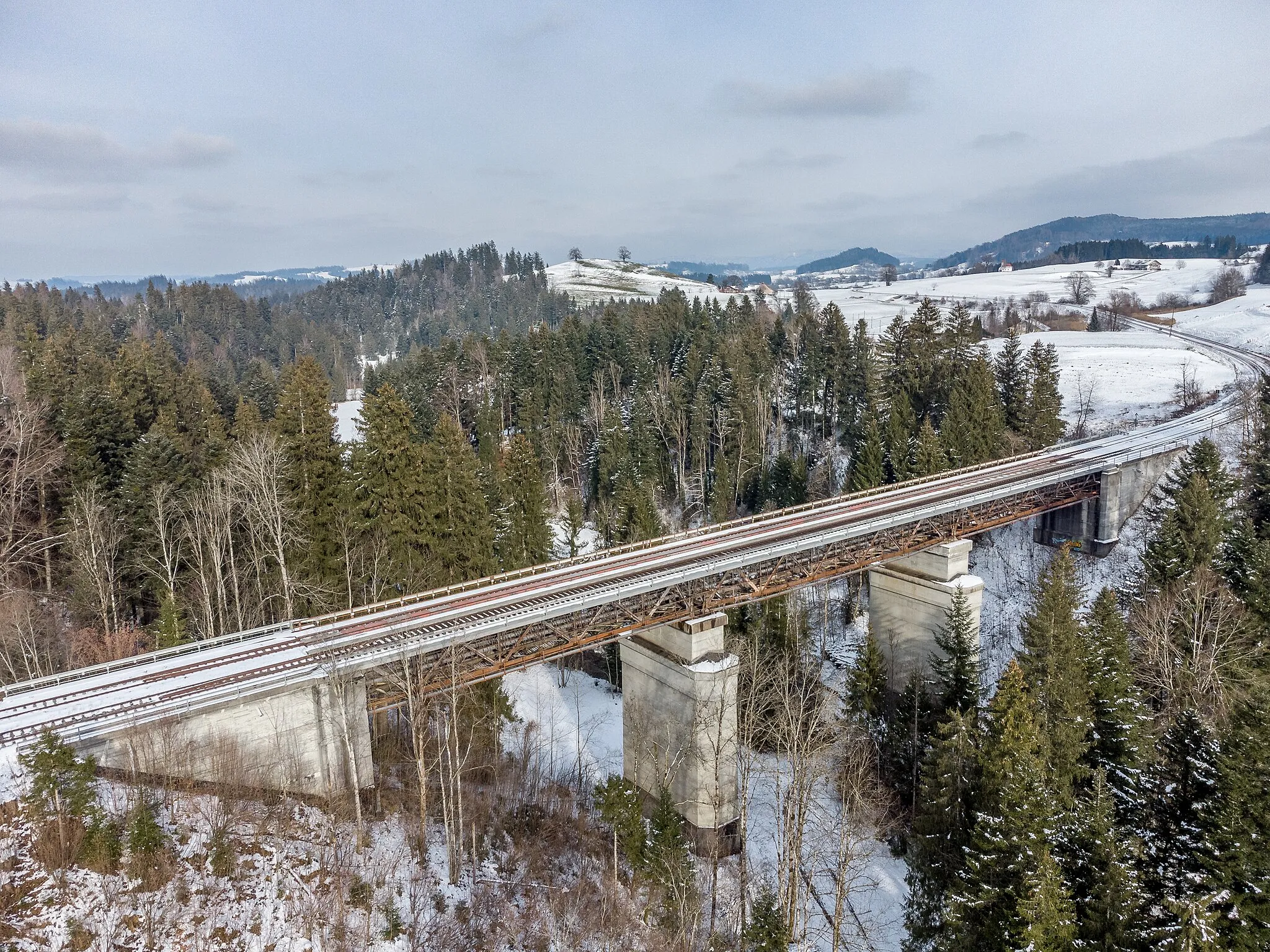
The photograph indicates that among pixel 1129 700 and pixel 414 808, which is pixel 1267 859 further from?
pixel 414 808

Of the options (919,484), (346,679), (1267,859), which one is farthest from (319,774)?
(919,484)

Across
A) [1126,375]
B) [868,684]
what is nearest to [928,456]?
[868,684]

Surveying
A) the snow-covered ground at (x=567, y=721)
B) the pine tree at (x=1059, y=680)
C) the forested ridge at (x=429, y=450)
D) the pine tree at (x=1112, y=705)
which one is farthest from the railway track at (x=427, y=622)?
the pine tree at (x=1112, y=705)

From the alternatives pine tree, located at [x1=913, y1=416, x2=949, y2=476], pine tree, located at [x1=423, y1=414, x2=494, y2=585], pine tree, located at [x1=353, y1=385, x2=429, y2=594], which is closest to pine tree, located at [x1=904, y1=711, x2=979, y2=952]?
pine tree, located at [x1=423, y1=414, x2=494, y2=585]

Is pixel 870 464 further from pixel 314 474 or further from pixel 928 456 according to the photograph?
pixel 314 474

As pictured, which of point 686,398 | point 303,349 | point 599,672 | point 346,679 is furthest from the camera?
point 303,349

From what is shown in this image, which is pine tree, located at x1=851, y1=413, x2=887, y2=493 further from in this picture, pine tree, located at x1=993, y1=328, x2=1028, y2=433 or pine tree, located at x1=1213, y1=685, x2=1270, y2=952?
pine tree, located at x1=1213, y1=685, x2=1270, y2=952
